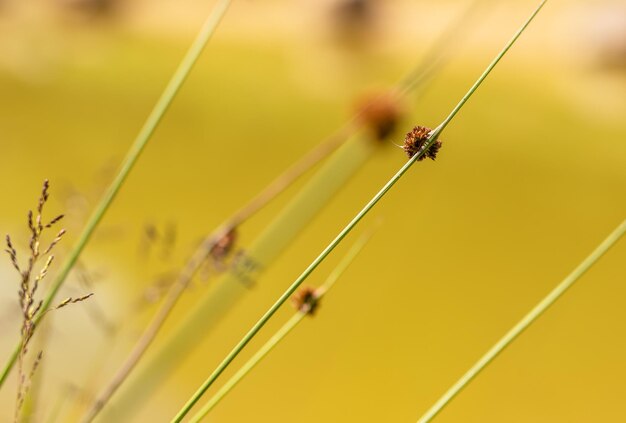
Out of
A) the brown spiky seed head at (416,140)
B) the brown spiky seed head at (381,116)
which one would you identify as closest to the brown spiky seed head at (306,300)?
the brown spiky seed head at (416,140)

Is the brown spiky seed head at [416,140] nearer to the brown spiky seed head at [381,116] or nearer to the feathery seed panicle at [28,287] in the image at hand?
the feathery seed panicle at [28,287]

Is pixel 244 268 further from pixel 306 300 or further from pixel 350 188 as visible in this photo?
pixel 350 188

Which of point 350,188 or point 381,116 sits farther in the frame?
point 350,188

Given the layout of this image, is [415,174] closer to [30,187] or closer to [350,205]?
[350,205]

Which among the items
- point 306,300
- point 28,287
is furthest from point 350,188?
point 28,287

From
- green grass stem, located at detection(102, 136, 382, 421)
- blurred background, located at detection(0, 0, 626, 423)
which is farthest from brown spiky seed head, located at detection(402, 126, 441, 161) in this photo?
blurred background, located at detection(0, 0, 626, 423)

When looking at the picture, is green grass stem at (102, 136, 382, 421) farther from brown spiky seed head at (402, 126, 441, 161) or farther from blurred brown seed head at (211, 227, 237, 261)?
brown spiky seed head at (402, 126, 441, 161)

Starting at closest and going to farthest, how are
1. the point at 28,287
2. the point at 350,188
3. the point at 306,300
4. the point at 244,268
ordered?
the point at 28,287 → the point at 306,300 → the point at 244,268 → the point at 350,188
